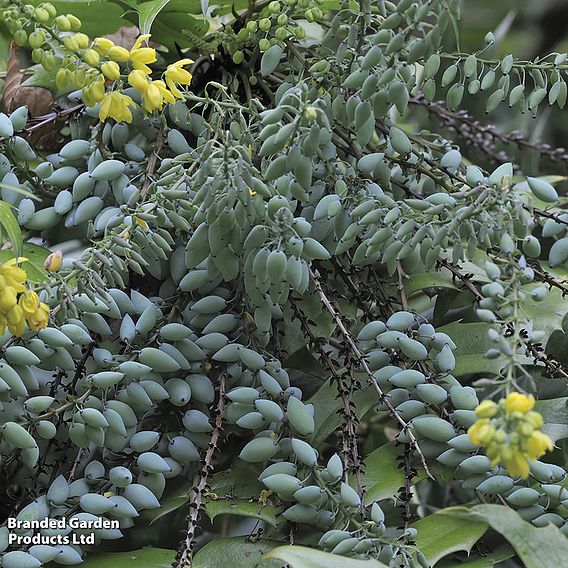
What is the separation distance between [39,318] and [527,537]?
0.96 feet

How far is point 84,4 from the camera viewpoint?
69 cm

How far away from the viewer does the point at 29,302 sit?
0.46m

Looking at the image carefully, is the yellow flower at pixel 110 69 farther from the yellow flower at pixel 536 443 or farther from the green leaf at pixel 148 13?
the yellow flower at pixel 536 443

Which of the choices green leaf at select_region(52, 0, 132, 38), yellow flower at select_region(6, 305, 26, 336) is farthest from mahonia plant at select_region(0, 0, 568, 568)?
green leaf at select_region(52, 0, 132, 38)

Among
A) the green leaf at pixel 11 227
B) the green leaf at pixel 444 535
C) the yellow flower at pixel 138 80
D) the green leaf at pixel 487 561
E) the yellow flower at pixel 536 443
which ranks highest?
the yellow flower at pixel 138 80

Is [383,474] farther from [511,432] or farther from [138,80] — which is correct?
[138,80]

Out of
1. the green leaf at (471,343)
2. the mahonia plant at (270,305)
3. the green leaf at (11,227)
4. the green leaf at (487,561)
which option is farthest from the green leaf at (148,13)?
the green leaf at (487,561)

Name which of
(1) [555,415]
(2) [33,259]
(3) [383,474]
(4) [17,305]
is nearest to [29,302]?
(4) [17,305]

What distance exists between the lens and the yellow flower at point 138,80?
518 millimetres

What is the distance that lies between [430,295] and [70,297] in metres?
0.30

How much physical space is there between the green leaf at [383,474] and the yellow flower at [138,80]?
286 millimetres

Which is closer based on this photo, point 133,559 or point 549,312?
point 133,559

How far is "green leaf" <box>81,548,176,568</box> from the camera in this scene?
20.6 inches

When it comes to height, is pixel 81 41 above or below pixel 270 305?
above
